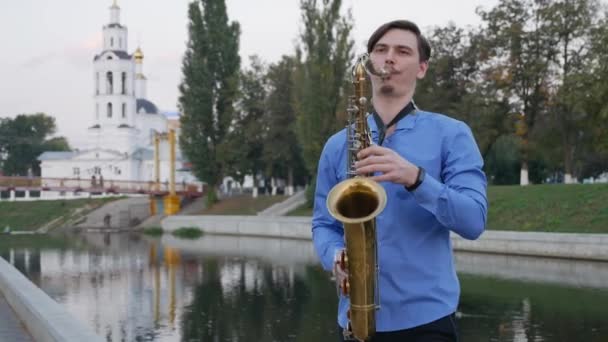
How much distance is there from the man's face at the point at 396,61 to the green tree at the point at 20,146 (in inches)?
3913

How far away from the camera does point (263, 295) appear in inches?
653

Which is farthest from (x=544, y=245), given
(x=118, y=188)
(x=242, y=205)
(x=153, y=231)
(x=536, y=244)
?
(x=118, y=188)

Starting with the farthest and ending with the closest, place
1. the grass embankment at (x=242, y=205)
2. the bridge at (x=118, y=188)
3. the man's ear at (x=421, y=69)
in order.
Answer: the bridge at (x=118, y=188), the grass embankment at (x=242, y=205), the man's ear at (x=421, y=69)

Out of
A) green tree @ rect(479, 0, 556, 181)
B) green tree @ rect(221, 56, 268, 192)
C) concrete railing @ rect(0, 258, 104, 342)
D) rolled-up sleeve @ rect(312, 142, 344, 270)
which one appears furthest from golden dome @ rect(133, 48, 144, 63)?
rolled-up sleeve @ rect(312, 142, 344, 270)

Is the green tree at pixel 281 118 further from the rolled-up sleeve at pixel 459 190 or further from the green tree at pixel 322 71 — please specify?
the rolled-up sleeve at pixel 459 190

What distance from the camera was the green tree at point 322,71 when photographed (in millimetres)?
39969

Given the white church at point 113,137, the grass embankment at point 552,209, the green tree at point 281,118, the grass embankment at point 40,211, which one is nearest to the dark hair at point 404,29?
the grass embankment at point 552,209

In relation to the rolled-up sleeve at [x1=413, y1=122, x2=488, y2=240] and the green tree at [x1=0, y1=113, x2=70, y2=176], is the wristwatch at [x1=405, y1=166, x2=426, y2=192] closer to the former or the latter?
the rolled-up sleeve at [x1=413, y1=122, x2=488, y2=240]

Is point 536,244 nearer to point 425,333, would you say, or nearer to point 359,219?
point 425,333

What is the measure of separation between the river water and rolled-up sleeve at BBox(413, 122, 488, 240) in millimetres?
8799

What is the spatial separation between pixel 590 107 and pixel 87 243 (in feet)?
68.7

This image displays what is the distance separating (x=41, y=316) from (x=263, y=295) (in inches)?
353

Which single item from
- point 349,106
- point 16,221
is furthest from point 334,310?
point 16,221

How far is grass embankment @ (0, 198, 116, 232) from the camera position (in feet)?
178
